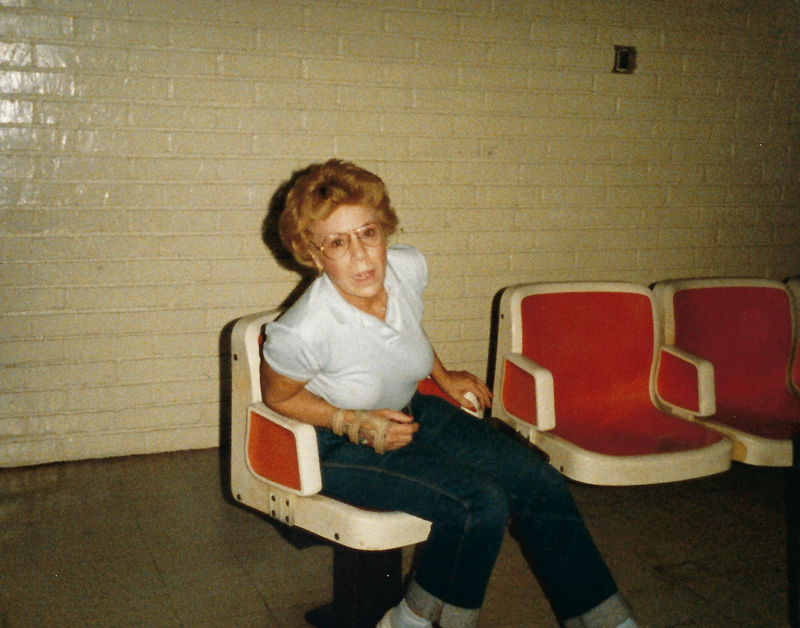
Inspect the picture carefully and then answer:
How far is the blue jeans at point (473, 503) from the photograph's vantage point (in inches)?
73.9

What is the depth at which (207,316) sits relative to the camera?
394 cm

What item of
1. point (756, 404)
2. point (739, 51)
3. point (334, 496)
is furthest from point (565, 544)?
point (739, 51)

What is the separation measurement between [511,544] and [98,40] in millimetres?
2938

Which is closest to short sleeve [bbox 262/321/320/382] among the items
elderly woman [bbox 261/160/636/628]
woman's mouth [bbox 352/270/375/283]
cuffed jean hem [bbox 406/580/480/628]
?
elderly woman [bbox 261/160/636/628]

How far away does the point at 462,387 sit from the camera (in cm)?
247

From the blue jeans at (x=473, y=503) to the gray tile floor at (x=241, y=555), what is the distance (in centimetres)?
55

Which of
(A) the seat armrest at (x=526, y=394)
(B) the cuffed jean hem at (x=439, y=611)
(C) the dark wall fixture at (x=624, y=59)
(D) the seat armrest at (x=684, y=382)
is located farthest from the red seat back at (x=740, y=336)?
(B) the cuffed jean hem at (x=439, y=611)

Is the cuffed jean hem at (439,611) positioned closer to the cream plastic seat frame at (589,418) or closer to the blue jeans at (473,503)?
the blue jeans at (473,503)

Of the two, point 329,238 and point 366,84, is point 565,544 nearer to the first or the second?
point 329,238

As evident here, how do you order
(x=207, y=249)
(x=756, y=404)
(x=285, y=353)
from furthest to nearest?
(x=207, y=249)
(x=756, y=404)
(x=285, y=353)

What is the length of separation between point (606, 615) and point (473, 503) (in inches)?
19.5

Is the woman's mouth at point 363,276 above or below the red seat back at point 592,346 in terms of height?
above

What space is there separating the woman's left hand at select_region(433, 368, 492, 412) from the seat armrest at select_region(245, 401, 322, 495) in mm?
617

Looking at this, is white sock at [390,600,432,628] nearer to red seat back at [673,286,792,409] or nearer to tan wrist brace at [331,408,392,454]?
tan wrist brace at [331,408,392,454]
